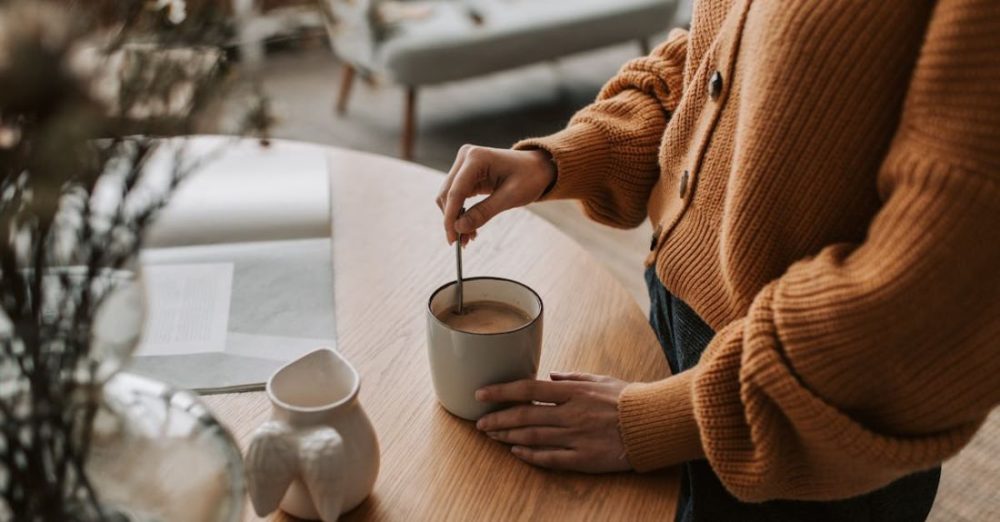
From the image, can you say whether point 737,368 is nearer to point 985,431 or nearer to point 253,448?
point 253,448

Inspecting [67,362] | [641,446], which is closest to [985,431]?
[641,446]

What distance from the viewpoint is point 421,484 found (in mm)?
704

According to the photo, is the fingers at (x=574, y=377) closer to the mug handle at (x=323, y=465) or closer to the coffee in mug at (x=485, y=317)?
the coffee in mug at (x=485, y=317)

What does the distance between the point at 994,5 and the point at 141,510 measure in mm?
630

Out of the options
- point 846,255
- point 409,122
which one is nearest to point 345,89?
point 409,122

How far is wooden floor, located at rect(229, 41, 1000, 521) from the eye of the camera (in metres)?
2.42

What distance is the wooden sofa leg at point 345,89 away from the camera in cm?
306

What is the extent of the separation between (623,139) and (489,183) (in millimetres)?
174

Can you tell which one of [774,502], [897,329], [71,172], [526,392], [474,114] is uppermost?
[71,172]

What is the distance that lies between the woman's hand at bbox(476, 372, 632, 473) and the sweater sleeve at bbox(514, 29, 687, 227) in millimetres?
278

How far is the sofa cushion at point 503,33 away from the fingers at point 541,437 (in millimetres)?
1976

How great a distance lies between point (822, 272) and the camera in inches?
24.9

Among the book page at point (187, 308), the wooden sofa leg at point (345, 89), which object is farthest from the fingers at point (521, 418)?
the wooden sofa leg at point (345, 89)

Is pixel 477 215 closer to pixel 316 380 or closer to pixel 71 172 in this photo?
pixel 316 380
